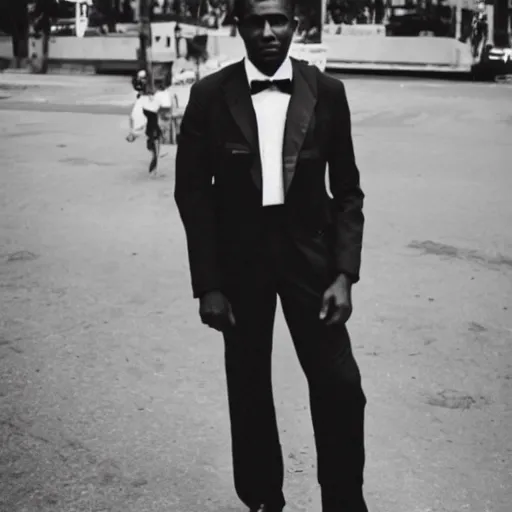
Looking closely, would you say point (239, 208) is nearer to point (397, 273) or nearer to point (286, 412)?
point (286, 412)

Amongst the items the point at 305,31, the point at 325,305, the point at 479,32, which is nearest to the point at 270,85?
the point at 325,305

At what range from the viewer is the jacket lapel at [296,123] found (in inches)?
107

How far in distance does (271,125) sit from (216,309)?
1.94ft

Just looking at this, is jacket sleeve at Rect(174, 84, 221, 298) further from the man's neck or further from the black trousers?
the man's neck

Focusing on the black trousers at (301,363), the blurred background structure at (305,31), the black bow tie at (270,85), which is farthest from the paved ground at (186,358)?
the blurred background structure at (305,31)

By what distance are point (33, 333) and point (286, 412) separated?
1871mm

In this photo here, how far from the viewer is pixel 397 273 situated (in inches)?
274

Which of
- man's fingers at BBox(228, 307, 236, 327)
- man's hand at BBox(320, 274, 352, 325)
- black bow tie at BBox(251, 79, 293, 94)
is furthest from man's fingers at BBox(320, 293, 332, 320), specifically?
black bow tie at BBox(251, 79, 293, 94)

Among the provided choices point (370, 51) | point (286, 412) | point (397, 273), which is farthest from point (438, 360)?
point (370, 51)

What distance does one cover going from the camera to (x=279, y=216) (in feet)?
9.20

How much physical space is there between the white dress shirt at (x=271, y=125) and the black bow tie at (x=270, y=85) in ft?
0.04

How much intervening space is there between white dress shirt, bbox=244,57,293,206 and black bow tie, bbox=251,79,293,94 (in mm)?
12

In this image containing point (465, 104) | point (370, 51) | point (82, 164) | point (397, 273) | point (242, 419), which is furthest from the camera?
point (370, 51)

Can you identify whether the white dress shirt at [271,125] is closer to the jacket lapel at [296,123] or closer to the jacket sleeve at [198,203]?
the jacket lapel at [296,123]
